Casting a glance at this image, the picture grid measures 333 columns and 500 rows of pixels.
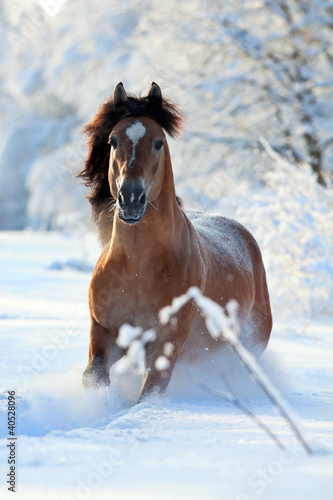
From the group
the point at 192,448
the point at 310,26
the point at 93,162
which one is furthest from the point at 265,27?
the point at 192,448

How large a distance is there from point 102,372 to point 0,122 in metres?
22.3

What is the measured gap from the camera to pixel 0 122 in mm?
23562

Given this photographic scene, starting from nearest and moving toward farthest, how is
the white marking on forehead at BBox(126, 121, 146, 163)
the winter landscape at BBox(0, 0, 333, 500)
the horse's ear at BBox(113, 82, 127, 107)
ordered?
the winter landscape at BBox(0, 0, 333, 500), the white marking on forehead at BBox(126, 121, 146, 163), the horse's ear at BBox(113, 82, 127, 107)

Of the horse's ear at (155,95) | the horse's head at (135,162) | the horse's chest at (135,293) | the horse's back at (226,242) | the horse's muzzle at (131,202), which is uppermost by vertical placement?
the horse's ear at (155,95)

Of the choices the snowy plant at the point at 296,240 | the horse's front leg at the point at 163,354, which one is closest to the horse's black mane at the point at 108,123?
the horse's front leg at the point at 163,354

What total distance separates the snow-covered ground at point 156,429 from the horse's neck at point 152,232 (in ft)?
2.30

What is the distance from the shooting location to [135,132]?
296 centimetres

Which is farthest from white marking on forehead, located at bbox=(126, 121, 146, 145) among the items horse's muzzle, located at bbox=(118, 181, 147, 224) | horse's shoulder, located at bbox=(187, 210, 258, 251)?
horse's shoulder, located at bbox=(187, 210, 258, 251)

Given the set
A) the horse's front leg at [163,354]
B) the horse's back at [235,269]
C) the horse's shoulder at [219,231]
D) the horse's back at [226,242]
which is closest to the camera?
the horse's front leg at [163,354]

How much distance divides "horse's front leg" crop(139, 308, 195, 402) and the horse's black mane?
94 cm

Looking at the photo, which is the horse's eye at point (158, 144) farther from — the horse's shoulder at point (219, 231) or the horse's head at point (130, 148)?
the horse's shoulder at point (219, 231)

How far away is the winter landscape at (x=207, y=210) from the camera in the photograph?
1.54 meters

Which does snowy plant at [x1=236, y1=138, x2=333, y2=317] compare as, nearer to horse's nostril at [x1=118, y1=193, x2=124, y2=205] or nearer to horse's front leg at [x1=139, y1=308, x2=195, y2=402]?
horse's front leg at [x1=139, y1=308, x2=195, y2=402]

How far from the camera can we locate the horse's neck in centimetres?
303
